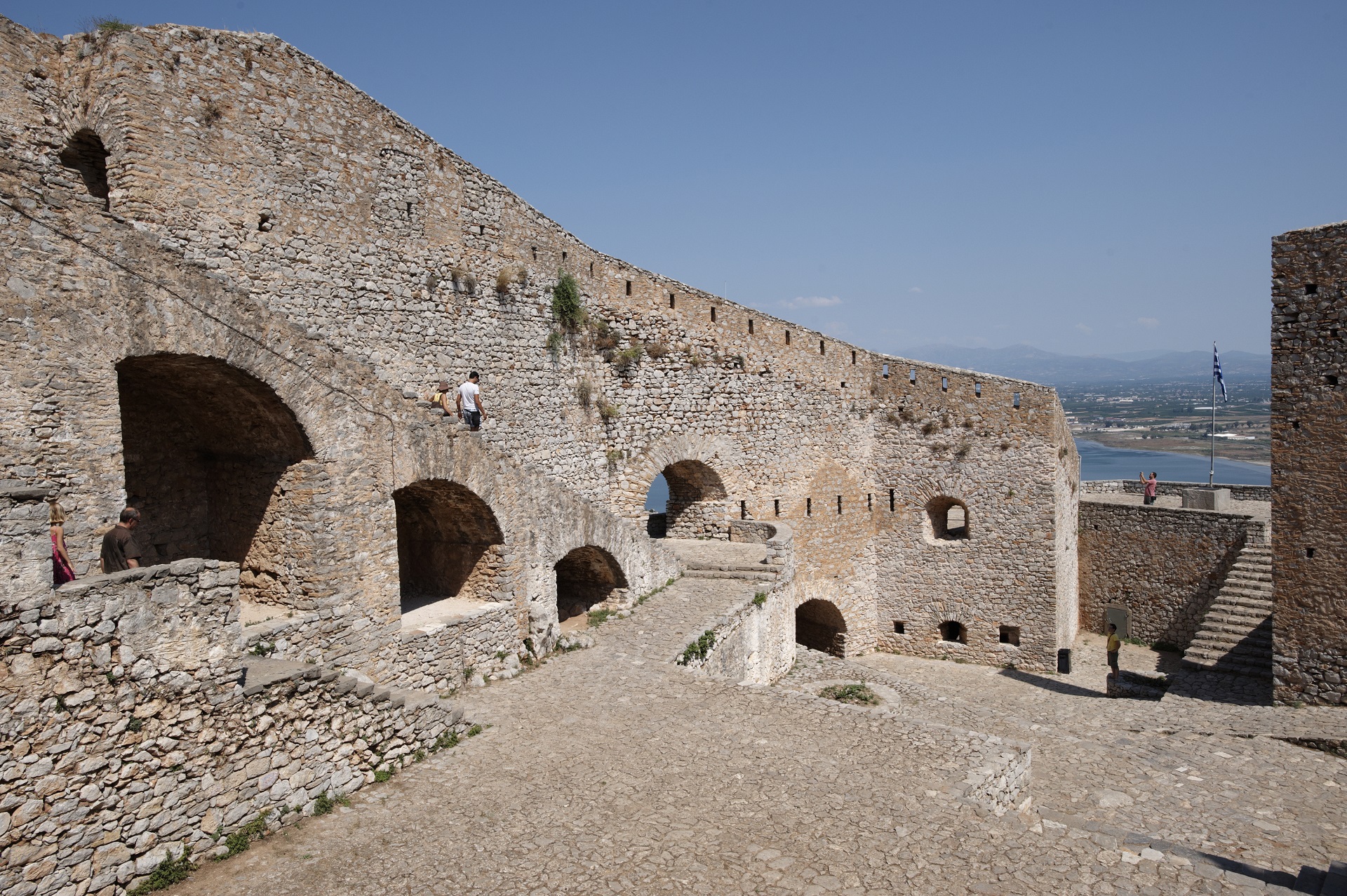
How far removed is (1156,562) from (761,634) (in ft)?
38.9

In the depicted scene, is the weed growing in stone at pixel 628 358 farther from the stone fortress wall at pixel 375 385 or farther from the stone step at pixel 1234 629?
the stone step at pixel 1234 629

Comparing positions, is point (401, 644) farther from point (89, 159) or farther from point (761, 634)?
point (89, 159)

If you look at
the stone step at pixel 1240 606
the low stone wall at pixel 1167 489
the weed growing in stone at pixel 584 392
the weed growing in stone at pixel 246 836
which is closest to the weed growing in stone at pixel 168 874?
the weed growing in stone at pixel 246 836

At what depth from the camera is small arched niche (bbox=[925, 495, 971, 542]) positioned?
20.1 metres

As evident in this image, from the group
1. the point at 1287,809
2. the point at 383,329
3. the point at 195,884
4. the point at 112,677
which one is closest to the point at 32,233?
the point at 112,677

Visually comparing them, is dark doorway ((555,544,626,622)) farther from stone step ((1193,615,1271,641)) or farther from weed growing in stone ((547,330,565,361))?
stone step ((1193,615,1271,641))

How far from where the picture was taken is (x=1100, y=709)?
14594 millimetres

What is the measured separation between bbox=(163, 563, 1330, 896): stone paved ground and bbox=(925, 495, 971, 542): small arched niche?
918 cm

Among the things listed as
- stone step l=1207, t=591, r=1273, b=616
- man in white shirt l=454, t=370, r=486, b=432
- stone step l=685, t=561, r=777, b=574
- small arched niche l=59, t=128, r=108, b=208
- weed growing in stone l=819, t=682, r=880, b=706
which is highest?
small arched niche l=59, t=128, r=108, b=208

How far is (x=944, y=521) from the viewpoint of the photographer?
68.7 feet

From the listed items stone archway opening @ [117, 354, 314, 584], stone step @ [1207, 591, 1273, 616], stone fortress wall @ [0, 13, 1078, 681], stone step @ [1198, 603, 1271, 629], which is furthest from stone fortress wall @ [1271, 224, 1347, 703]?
stone archway opening @ [117, 354, 314, 584]

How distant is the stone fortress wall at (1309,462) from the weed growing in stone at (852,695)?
6459 mm

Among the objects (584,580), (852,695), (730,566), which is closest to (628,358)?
(730,566)

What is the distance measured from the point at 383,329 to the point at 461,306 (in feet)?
5.16
